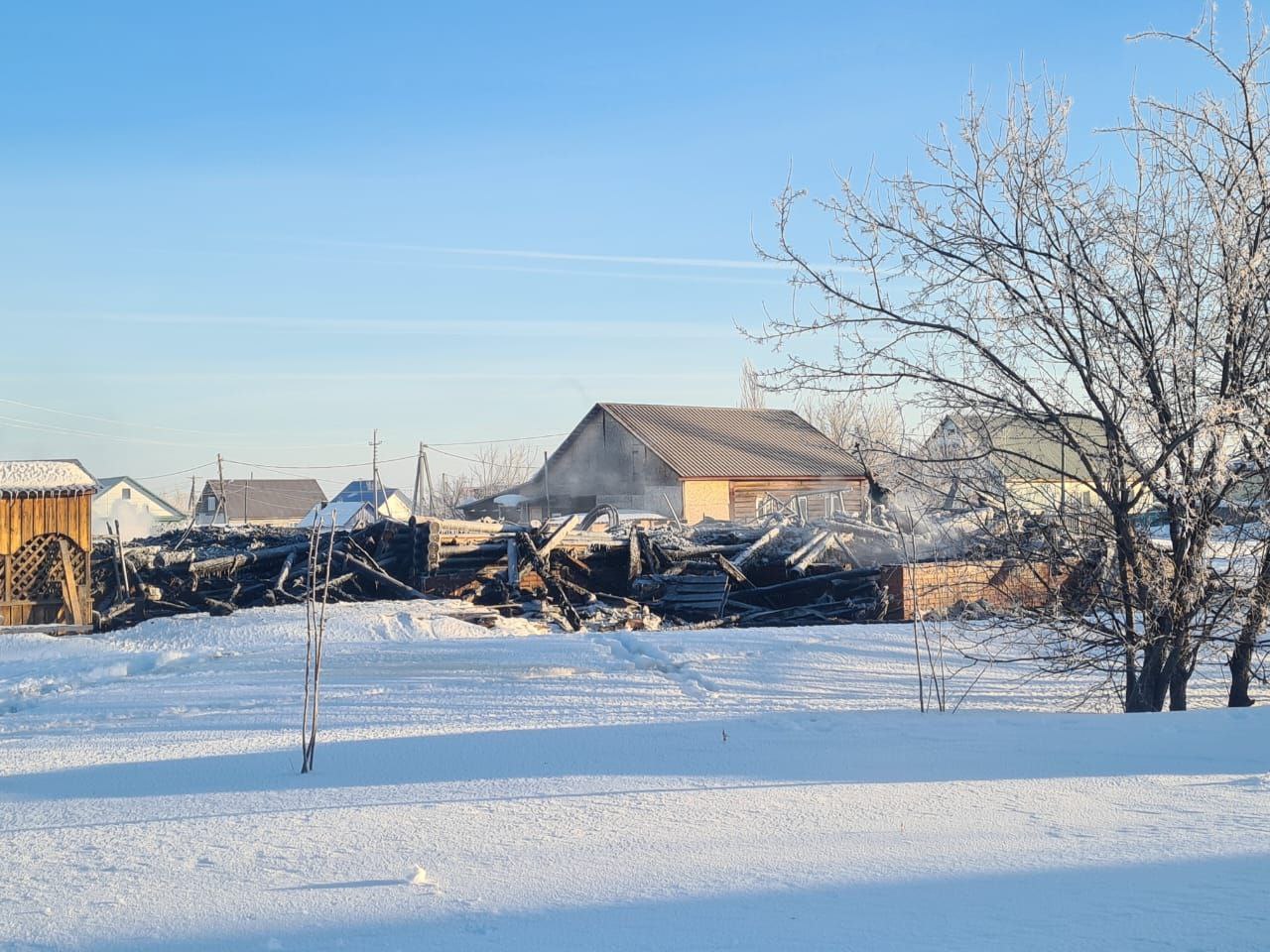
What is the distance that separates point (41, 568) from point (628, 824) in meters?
15.6

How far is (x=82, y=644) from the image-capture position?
14508 mm

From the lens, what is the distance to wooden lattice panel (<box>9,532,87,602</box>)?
17.7 m

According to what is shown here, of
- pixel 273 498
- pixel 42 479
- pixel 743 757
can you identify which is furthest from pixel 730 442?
pixel 273 498

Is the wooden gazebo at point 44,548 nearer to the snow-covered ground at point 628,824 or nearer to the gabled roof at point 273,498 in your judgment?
the snow-covered ground at point 628,824

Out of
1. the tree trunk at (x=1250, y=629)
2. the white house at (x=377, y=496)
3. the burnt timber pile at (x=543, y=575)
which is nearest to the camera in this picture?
the tree trunk at (x=1250, y=629)

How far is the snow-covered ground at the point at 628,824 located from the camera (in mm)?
4004

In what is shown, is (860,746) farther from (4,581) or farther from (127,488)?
(127,488)

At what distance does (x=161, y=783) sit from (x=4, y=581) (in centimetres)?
1329

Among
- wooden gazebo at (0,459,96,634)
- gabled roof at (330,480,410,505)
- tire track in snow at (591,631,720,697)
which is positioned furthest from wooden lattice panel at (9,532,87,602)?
gabled roof at (330,480,410,505)

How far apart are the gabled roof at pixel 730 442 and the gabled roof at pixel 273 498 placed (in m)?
41.5

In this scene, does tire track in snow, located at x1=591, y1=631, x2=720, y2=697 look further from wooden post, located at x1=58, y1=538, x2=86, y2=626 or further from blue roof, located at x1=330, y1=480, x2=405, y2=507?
blue roof, located at x1=330, y1=480, x2=405, y2=507

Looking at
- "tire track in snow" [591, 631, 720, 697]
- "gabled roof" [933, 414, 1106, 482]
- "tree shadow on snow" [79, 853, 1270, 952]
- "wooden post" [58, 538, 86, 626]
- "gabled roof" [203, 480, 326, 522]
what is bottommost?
"tire track in snow" [591, 631, 720, 697]

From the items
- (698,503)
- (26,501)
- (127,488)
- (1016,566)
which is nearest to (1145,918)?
(1016,566)

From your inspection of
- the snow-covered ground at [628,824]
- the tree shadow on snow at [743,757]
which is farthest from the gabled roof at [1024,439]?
the tree shadow on snow at [743,757]
